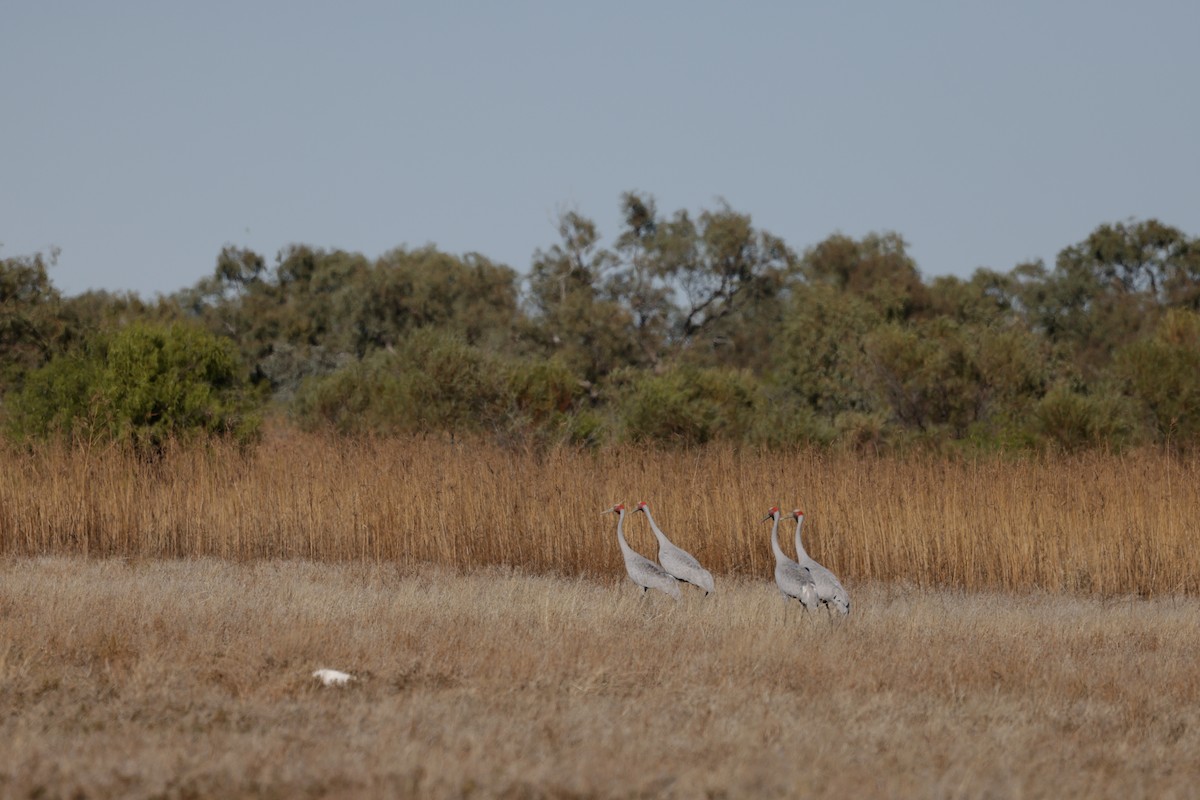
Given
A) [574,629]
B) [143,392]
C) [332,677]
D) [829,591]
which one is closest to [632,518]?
[829,591]

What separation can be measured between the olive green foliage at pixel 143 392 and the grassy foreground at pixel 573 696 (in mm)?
5903

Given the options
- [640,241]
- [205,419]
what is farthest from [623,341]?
[205,419]

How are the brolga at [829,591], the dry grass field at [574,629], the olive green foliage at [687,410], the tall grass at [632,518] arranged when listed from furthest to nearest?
the olive green foliage at [687,410]
the tall grass at [632,518]
the brolga at [829,591]
the dry grass field at [574,629]

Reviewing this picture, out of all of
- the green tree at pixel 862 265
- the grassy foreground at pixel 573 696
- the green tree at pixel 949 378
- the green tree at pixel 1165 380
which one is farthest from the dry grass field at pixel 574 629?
the green tree at pixel 862 265

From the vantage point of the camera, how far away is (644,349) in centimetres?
3884

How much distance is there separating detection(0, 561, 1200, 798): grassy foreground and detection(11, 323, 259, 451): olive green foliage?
19.4ft

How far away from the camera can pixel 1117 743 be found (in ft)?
20.0

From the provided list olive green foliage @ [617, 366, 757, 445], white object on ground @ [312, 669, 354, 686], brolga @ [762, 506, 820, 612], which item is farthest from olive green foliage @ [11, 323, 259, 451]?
white object on ground @ [312, 669, 354, 686]

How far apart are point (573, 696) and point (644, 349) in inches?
1277

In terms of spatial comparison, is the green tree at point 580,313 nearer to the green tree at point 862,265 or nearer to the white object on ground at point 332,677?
the green tree at point 862,265

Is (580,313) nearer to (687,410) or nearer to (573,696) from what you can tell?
(687,410)

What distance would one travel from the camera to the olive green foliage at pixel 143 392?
16.2 m

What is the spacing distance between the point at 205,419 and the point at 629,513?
6653 mm

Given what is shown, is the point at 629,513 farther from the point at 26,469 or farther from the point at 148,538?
the point at 26,469
